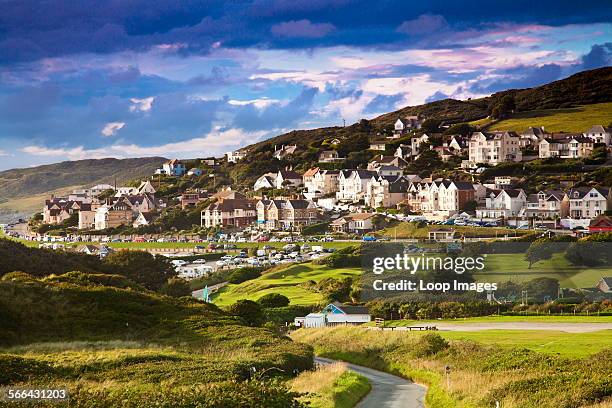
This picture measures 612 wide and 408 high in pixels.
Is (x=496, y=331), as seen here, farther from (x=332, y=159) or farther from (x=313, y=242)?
(x=332, y=159)

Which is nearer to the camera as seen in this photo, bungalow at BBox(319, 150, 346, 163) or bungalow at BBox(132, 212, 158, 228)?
bungalow at BBox(132, 212, 158, 228)

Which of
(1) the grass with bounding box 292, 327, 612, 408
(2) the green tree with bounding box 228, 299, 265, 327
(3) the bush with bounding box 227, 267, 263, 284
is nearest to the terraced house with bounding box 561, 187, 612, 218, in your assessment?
(3) the bush with bounding box 227, 267, 263, 284

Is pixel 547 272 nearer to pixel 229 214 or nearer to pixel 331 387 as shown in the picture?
pixel 331 387

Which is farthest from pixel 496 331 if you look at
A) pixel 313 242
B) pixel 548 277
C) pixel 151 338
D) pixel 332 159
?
pixel 332 159

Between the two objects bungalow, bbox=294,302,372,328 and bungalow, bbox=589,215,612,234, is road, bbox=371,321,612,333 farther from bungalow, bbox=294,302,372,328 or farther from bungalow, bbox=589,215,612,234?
bungalow, bbox=589,215,612,234

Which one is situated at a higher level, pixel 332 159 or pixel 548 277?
pixel 332 159

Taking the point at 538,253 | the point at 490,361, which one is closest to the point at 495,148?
the point at 538,253
